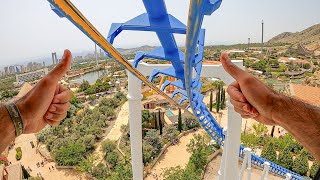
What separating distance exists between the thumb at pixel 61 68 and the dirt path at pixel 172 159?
8476 mm

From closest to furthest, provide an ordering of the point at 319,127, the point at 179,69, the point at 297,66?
the point at 319,127
the point at 179,69
the point at 297,66

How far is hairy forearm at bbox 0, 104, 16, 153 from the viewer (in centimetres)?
86

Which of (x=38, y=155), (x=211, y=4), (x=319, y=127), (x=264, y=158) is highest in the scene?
(x=211, y=4)

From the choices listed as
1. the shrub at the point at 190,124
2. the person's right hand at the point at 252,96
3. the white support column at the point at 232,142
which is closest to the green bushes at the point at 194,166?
the shrub at the point at 190,124

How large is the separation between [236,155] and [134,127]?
1.57 metres

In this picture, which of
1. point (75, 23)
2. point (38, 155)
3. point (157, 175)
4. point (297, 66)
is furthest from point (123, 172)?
point (297, 66)

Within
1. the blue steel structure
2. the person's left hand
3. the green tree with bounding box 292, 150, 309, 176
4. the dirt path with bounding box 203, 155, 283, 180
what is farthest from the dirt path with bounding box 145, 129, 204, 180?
the person's left hand

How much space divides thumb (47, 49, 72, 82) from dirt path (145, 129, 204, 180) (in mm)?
8476

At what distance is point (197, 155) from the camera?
353 inches

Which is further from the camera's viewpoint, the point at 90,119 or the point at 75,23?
the point at 90,119

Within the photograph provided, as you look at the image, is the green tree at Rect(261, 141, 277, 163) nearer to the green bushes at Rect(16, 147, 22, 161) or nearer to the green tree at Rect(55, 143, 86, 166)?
the green tree at Rect(55, 143, 86, 166)

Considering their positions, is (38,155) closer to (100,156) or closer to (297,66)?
(100,156)

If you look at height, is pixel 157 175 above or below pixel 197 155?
below

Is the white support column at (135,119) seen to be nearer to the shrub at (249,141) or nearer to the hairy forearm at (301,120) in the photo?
the hairy forearm at (301,120)
